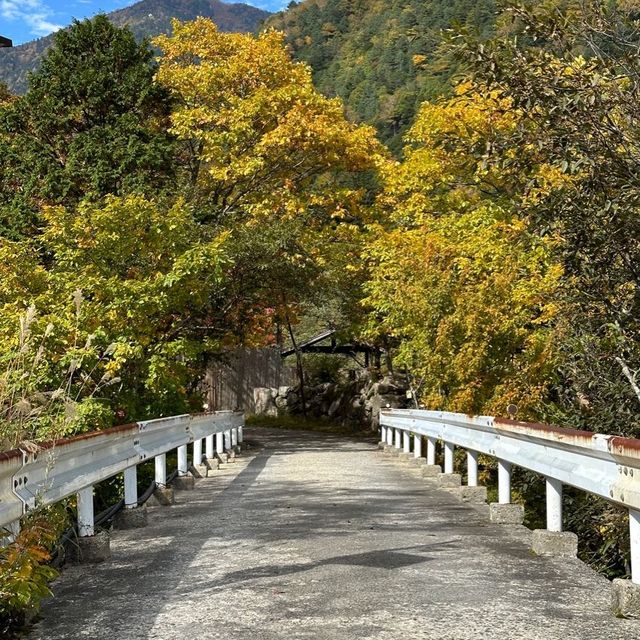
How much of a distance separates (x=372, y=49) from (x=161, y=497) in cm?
13309

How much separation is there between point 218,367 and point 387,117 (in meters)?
59.1

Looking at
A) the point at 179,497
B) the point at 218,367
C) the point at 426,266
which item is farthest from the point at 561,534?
the point at 218,367

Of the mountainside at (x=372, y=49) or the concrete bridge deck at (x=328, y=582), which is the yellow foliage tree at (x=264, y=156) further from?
the mountainside at (x=372, y=49)

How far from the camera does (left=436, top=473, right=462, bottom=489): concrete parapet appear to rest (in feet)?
39.8

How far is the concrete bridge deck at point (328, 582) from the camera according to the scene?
480 cm

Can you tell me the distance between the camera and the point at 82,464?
6617 millimetres

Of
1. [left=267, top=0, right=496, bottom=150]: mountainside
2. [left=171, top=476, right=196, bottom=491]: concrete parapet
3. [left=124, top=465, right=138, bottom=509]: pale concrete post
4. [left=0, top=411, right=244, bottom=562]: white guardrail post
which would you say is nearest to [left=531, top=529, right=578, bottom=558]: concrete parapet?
[left=0, top=411, right=244, bottom=562]: white guardrail post

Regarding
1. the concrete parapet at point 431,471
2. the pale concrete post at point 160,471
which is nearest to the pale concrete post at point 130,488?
the pale concrete post at point 160,471

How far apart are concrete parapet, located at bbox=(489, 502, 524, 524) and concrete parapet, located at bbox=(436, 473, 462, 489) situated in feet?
10.9

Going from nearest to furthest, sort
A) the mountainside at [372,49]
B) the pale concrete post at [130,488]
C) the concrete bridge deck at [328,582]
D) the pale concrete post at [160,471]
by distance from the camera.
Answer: the concrete bridge deck at [328,582] → the pale concrete post at [130,488] → the pale concrete post at [160,471] → the mountainside at [372,49]

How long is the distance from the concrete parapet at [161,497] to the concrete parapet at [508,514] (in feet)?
12.0

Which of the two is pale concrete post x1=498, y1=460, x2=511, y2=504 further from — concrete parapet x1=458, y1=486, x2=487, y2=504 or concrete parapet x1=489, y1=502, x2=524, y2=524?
concrete parapet x1=458, y1=486, x2=487, y2=504

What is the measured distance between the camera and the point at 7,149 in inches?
996

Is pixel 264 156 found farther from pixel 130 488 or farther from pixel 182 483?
pixel 130 488
